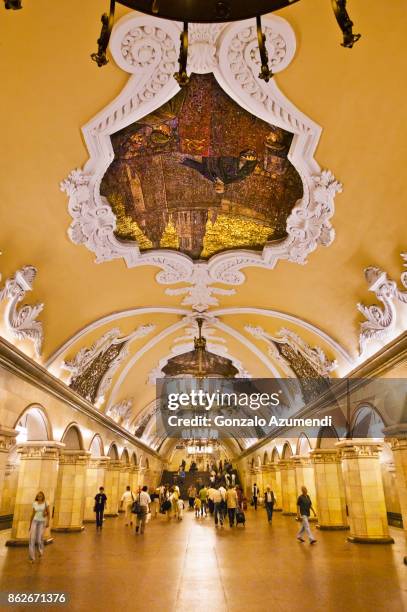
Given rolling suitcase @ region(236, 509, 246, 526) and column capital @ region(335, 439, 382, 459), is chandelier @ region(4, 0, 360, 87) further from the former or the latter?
rolling suitcase @ region(236, 509, 246, 526)

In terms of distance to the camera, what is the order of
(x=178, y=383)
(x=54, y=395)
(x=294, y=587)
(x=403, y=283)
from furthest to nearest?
(x=178, y=383)
(x=54, y=395)
(x=403, y=283)
(x=294, y=587)

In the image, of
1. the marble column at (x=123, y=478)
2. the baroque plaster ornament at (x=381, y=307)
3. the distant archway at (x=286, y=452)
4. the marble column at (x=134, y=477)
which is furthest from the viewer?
the marble column at (x=134, y=477)

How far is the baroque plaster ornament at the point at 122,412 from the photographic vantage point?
650 inches

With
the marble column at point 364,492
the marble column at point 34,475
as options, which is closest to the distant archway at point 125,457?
the marble column at point 34,475

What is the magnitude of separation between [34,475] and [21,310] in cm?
459

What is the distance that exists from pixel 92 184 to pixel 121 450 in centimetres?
1561

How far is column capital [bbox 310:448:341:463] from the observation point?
43.3 ft

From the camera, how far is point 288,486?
1850 cm

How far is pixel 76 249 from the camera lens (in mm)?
7801

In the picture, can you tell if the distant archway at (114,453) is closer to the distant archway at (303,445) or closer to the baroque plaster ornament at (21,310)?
the distant archway at (303,445)

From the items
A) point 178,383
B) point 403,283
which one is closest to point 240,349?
point 178,383

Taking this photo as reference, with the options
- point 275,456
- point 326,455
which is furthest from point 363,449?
point 275,456

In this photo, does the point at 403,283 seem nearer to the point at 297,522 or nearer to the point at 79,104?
the point at 79,104

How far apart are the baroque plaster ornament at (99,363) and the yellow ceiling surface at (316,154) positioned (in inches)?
48.3
